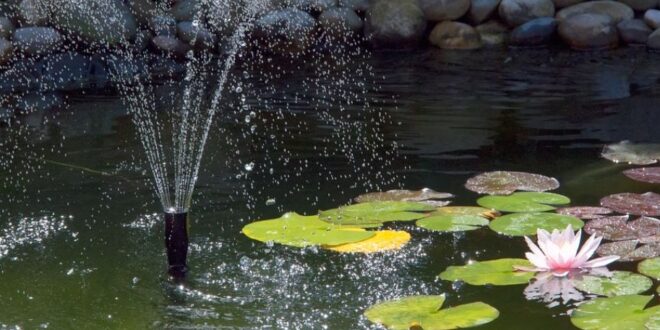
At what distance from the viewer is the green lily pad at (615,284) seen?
10.2 ft

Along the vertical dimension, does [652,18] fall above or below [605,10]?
below

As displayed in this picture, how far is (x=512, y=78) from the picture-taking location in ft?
26.2

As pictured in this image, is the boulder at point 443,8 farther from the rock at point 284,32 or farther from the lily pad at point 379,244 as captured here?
A: the lily pad at point 379,244

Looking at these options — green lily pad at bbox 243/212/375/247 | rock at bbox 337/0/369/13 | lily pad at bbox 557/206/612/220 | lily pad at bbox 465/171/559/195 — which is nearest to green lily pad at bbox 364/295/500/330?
green lily pad at bbox 243/212/375/247

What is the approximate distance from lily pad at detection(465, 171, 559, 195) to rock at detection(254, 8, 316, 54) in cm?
504

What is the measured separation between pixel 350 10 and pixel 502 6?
1427 millimetres

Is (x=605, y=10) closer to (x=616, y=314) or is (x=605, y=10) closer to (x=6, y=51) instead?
(x=6, y=51)

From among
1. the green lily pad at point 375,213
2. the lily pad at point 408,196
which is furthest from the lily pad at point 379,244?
the lily pad at point 408,196

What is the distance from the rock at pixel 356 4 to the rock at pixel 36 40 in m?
2.68

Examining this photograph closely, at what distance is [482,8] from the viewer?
32.3ft

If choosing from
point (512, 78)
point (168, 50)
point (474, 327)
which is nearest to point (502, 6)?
point (512, 78)

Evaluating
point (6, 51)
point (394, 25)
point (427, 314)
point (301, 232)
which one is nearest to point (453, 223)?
point (301, 232)

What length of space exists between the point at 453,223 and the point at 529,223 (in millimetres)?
281

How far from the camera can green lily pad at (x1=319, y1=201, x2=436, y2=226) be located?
3.98 metres
